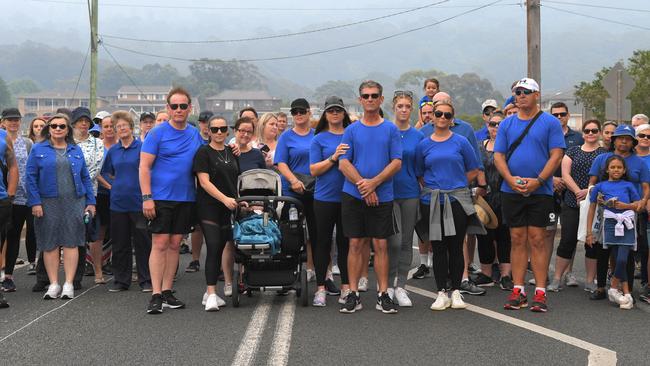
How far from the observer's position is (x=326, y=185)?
876 centimetres

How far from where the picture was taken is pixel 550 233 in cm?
984

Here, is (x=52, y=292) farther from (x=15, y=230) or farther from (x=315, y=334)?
(x=315, y=334)

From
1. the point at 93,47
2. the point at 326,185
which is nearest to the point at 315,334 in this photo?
→ the point at 326,185

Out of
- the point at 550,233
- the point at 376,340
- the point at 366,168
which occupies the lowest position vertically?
the point at 376,340

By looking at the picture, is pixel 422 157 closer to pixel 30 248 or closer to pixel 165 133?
pixel 165 133

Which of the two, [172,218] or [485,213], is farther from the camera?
[485,213]

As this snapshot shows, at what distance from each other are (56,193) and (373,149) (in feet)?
12.3

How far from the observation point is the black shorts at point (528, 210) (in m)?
8.45

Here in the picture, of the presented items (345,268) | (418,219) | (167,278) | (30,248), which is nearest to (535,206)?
(418,219)

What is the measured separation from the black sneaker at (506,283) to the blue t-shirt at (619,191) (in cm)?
156

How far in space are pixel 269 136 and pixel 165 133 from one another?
8.89ft

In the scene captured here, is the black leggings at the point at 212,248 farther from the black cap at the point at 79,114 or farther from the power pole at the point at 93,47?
the power pole at the point at 93,47

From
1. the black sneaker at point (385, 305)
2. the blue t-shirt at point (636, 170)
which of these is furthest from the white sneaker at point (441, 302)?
the blue t-shirt at point (636, 170)

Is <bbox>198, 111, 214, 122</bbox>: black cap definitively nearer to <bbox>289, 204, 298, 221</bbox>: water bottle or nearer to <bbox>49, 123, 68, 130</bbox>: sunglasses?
<bbox>49, 123, 68, 130</bbox>: sunglasses
